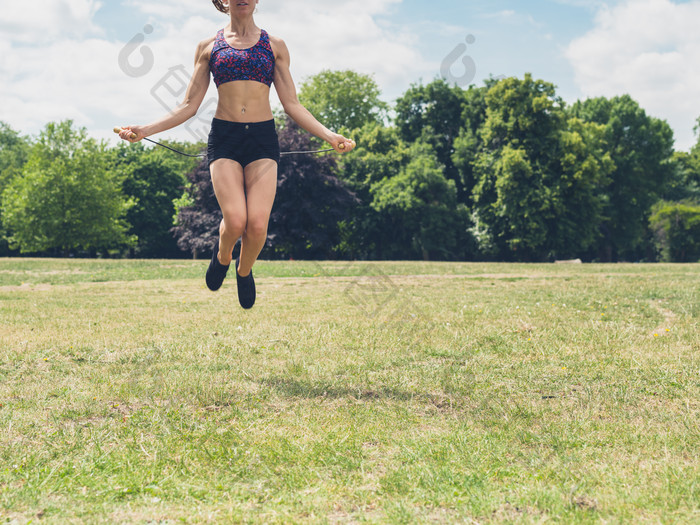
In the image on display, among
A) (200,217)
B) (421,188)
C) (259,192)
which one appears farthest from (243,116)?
(421,188)

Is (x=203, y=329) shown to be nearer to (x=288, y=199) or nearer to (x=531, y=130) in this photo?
(x=288, y=199)

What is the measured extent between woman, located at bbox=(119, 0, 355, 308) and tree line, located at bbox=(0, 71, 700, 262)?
101ft

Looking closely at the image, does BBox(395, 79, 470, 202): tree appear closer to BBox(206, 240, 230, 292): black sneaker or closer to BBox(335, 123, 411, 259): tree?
BBox(335, 123, 411, 259): tree

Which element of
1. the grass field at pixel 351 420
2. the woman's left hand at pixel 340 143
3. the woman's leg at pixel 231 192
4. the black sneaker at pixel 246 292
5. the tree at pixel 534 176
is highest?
→ the tree at pixel 534 176

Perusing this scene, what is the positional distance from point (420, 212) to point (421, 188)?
190 centimetres

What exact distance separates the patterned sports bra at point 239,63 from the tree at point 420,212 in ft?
136

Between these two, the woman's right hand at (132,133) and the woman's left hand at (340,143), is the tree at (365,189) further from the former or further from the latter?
the woman's right hand at (132,133)

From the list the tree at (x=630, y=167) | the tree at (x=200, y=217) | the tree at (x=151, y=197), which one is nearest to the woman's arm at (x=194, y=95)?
the tree at (x=200, y=217)

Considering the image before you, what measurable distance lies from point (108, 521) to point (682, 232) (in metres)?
62.4

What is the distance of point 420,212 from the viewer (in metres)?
49.3

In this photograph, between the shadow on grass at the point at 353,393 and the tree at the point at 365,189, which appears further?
the tree at the point at 365,189

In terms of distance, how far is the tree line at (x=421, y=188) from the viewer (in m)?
45.3

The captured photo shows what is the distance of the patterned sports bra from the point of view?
5945 mm

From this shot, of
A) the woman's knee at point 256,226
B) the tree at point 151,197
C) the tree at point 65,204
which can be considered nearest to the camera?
the woman's knee at point 256,226
